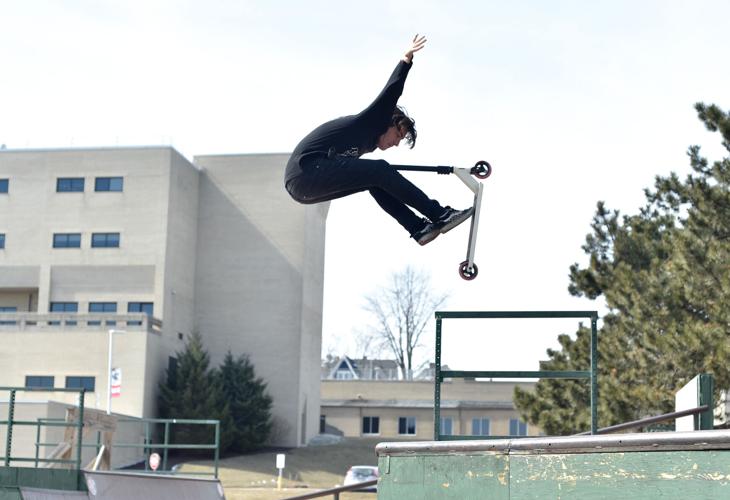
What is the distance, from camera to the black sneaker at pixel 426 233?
8672 mm

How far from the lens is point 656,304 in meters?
28.0

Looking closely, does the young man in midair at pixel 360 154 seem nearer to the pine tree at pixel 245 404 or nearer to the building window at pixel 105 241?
the pine tree at pixel 245 404

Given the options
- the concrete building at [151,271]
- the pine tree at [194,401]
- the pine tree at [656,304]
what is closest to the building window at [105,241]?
the concrete building at [151,271]

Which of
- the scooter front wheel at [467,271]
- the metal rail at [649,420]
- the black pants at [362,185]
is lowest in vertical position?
the metal rail at [649,420]

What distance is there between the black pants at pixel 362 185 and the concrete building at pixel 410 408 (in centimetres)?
7642

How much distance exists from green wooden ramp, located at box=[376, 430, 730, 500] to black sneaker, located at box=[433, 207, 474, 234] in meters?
1.87

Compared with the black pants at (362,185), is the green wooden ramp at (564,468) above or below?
below

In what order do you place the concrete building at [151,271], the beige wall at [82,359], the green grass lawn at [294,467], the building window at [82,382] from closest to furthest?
the green grass lawn at [294,467] → the building window at [82,382] → the beige wall at [82,359] → the concrete building at [151,271]

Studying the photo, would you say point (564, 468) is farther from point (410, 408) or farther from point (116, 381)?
point (410, 408)

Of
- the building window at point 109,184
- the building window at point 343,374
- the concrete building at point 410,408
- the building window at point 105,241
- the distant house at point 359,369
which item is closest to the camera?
the building window at point 105,241

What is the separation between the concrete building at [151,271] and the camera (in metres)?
62.2

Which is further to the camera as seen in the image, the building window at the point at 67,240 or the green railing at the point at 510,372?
the building window at the point at 67,240

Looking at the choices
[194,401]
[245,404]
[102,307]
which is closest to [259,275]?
[245,404]

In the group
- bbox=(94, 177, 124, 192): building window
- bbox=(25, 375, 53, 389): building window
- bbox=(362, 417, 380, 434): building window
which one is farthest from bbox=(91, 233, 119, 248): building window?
bbox=(362, 417, 380, 434): building window
